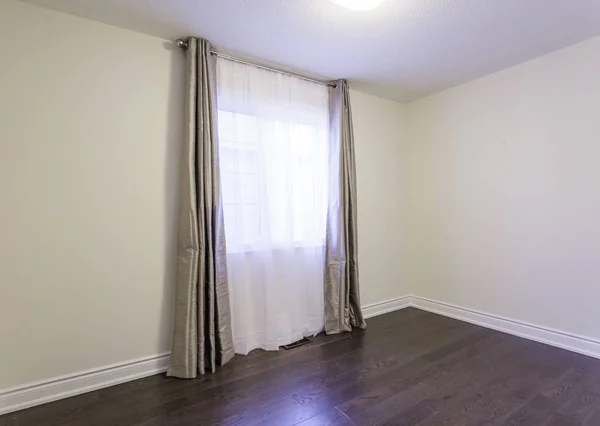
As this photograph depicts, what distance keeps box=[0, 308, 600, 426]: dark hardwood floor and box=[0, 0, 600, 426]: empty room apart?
0.02 m

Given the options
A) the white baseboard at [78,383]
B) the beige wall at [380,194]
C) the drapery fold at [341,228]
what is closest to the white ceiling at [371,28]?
the drapery fold at [341,228]

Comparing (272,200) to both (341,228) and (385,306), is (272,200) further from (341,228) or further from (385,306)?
(385,306)

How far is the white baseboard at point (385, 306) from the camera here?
3.25m

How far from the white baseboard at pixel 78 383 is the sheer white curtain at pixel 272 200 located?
618 millimetres

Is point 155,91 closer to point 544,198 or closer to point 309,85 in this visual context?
point 309,85

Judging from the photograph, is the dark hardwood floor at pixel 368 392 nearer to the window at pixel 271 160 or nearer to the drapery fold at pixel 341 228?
the drapery fold at pixel 341 228

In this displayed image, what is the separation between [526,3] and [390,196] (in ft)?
6.54

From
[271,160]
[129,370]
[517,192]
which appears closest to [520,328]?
[517,192]

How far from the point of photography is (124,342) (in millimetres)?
2049

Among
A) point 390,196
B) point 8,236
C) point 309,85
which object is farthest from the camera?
point 390,196

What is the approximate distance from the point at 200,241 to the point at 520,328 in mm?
2748

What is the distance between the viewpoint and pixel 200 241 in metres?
2.12

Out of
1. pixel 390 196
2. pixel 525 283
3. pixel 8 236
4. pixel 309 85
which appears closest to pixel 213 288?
pixel 8 236

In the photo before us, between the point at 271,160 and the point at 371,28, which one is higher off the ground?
the point at 371,28
